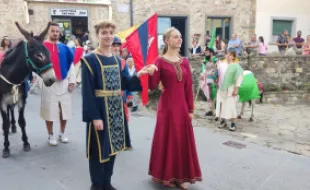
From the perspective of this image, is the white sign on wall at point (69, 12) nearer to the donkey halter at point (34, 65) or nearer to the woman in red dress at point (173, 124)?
the donkey halter at point (34, 65)

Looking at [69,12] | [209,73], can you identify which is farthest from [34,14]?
[209,73]

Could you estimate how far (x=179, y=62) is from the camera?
12.0 feet

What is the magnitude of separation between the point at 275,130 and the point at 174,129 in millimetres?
4963

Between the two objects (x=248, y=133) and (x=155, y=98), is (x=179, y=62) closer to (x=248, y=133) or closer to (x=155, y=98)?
(x=248, y=133)

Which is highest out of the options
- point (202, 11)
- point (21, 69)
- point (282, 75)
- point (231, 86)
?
point (202, 11)

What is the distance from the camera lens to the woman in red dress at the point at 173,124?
11.9ft

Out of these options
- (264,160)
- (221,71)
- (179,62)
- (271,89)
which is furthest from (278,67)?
(179,62)

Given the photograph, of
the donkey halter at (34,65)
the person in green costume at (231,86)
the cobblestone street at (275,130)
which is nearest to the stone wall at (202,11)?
the cobblestone street at (275,130)

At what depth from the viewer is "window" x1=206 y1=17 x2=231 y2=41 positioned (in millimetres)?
19594

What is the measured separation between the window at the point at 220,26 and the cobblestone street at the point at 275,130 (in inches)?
404

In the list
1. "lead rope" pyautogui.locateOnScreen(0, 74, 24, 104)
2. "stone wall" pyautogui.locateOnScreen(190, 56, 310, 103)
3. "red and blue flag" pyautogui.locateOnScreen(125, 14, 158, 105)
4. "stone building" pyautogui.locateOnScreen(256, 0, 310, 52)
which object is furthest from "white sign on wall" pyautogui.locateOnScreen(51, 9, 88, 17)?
"red and blue flag" pyautogui.locateOnScreen(125, 14, 158, 105)

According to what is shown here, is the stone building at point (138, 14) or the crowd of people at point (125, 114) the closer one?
the crowd of people at point (125, 114)

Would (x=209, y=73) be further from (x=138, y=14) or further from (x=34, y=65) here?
(x=138, y=14)

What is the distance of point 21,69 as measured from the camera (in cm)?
459
